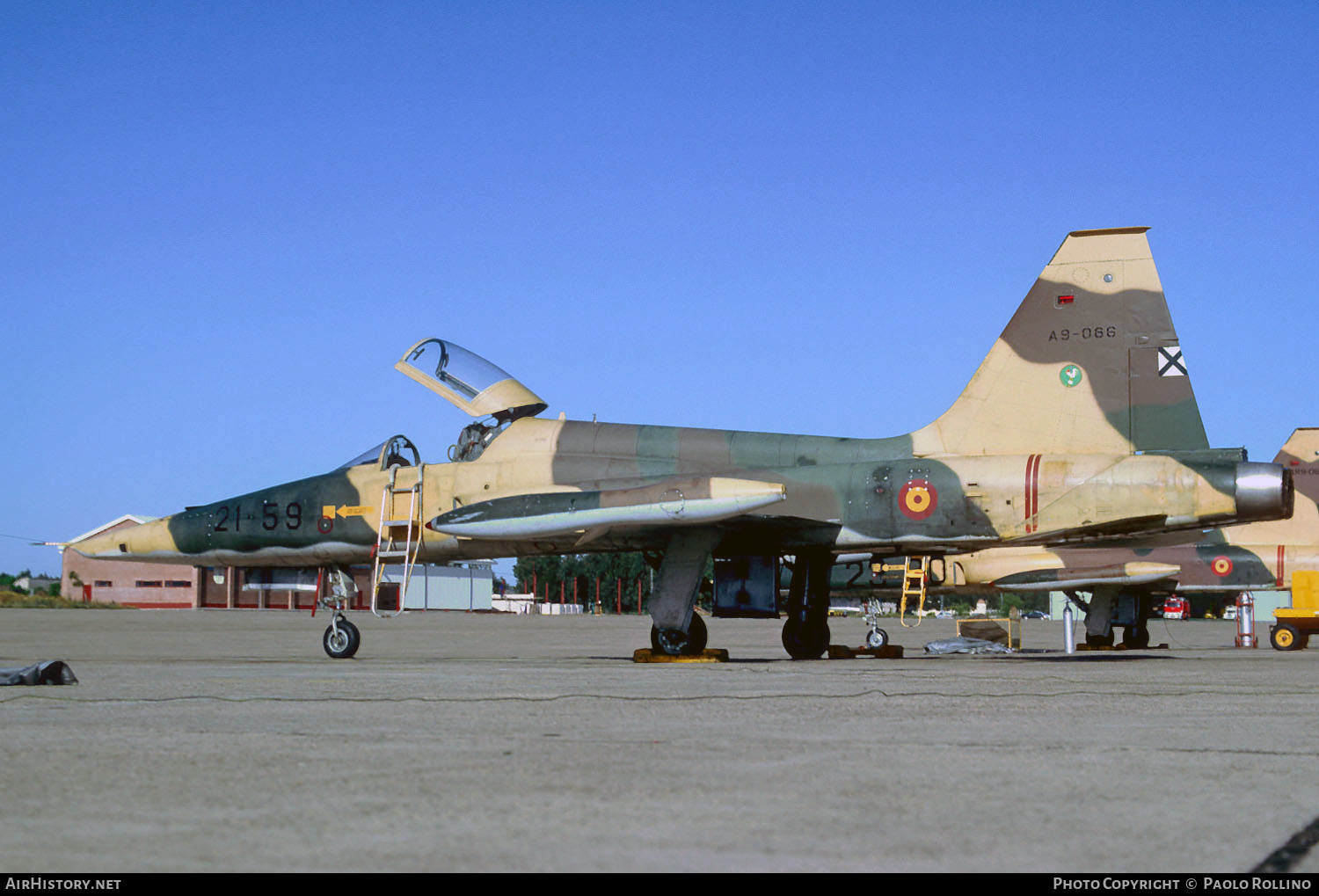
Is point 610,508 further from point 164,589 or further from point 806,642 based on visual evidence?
point 164,589

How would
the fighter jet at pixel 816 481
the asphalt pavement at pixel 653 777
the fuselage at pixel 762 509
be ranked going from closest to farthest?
1. the asphalt pavement at pixel 653 777
2. the fuselage at pixel 762 509
3. the fighter jet at pixel 816 481

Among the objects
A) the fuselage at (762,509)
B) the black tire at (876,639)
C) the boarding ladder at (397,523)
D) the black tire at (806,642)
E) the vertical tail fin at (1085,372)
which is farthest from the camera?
the black tire at (876,639)

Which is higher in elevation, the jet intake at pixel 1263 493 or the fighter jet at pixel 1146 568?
the jet intake at pixel 1263 493

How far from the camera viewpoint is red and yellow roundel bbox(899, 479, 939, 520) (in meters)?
15.3

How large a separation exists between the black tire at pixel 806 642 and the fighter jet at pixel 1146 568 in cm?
762

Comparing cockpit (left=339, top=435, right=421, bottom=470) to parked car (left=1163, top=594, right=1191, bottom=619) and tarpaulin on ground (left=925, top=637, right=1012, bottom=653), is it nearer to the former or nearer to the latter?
tarpaulin on ground (left=925, top=637, right=1012, bottom=653)

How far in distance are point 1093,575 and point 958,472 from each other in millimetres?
11259

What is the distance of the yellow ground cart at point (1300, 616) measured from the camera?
24062mm

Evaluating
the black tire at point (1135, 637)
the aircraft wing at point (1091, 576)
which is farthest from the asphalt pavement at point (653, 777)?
the black tire at point (1135, 637)

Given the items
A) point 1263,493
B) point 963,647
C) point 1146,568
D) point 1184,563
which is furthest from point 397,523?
point 1184,563

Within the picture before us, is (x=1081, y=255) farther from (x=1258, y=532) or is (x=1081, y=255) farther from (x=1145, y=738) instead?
(x=1258, y=532)

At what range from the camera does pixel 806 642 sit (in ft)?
58.1

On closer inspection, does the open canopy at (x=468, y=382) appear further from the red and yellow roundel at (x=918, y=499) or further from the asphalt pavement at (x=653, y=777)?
the asphalt pavement at (x=653, y=777)
